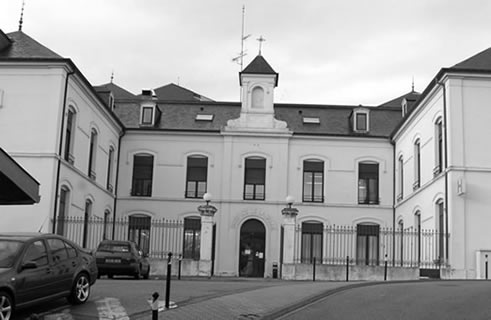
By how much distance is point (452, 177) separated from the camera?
25.9 metres

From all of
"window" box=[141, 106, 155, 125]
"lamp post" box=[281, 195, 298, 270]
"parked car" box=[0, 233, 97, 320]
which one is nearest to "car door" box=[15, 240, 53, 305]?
"parked car" box=[0, 233, 97, 320]

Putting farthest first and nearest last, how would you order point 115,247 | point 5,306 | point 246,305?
1. point 115,247
2. point 246,305
3. point 5,306

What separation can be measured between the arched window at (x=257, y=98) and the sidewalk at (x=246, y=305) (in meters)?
21.5

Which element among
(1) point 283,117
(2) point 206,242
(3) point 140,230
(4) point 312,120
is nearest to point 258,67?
(1) point 283,117

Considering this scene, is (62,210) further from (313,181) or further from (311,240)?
(313,181)

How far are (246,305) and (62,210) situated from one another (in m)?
17.2

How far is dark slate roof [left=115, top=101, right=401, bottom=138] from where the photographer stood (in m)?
38.0

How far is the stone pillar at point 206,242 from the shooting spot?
89.6 ft

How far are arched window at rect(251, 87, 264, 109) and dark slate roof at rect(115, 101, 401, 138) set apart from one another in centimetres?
150

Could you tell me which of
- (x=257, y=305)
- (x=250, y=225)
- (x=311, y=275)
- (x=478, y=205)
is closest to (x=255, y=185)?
(x=250, y=225)

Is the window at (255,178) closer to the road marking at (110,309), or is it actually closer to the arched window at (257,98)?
the arched window at (257,98)

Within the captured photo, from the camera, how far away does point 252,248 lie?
36.0m

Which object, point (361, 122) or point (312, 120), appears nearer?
point (361, 122)

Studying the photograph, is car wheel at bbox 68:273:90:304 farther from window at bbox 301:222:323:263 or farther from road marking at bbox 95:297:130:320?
window at bbox 301:222:323:263
